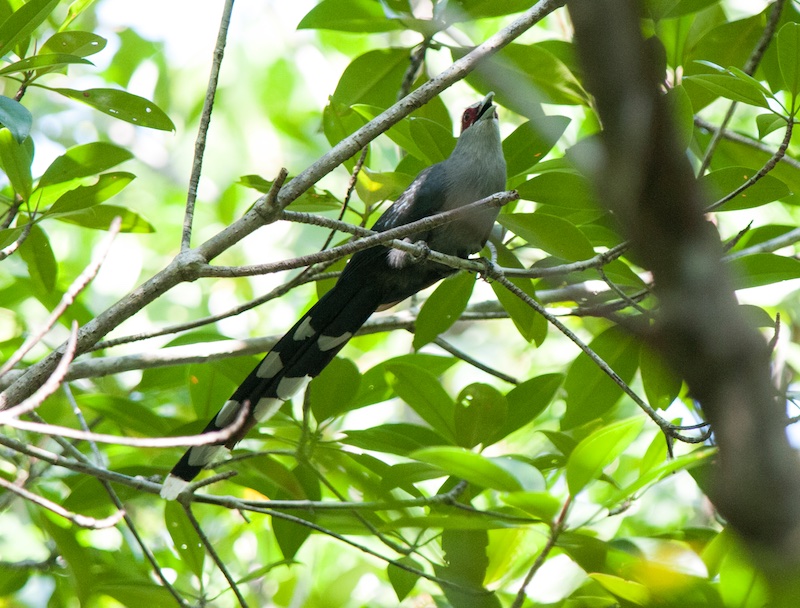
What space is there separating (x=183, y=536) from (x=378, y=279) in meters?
1.24

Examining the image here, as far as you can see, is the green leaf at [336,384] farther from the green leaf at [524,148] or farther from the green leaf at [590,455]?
the green leaf at [590,455]

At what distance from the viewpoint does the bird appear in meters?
2.89

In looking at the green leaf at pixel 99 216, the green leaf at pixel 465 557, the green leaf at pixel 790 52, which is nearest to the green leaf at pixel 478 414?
the green leaf at pixel 465 557

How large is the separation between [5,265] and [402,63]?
3.46m

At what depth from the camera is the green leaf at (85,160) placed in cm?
281

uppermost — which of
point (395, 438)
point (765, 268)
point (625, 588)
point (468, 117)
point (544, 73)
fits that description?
point (468, 117)

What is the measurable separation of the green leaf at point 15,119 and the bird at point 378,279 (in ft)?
3.76

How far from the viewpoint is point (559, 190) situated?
105 inches

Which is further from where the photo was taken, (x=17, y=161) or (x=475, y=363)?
(x=475, y=363)

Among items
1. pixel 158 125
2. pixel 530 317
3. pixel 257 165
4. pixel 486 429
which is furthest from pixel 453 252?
pixel 257 165

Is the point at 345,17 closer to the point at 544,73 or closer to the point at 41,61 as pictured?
the point at 544,73

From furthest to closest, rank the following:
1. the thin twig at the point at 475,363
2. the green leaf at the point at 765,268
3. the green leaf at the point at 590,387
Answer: the thin twig at the point at 475,363
the green leaf at the point at 590,387
the green leaf at the point at 765,268

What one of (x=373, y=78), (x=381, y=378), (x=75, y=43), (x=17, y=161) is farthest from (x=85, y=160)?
(x=381, y=378)

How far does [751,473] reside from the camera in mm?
635
